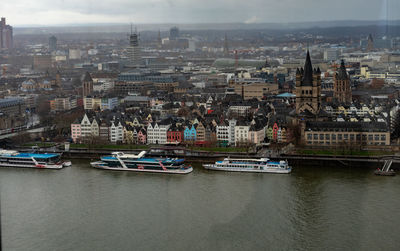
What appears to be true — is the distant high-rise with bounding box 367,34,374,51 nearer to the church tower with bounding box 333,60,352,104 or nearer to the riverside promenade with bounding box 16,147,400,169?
the church tower with bounding box 333,60,352,104

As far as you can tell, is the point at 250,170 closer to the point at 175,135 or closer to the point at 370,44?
the point at 175,135

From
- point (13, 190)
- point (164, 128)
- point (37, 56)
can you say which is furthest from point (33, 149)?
point (37, 56)

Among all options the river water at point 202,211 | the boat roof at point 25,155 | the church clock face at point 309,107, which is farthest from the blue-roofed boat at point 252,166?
the church clock face at point 309,107

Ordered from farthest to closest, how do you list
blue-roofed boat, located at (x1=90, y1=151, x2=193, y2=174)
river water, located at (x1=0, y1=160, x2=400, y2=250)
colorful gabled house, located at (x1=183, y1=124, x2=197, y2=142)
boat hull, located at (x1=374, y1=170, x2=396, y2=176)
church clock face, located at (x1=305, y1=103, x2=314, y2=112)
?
1. church clock face, located at (x1=305, y1=103, x2=314, y2=112)
2. colorful gabled house, located at (x1=183, y1=124, x2=197, y2=142)
3. blue-roofed boat, located at (x1=90, y1=151, x2=193, y2=174)
4. boat hull, located at (x1=374, y1=170, x2=396, y2=176)
5. river water, located at (x1=0, y1=160, x2=400, y2=250)

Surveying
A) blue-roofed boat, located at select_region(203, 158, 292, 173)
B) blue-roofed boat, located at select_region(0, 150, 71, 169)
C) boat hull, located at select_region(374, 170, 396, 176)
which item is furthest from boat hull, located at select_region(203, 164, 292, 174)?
blue-roofed boat, located at select_region(0, 150, 71, 169)

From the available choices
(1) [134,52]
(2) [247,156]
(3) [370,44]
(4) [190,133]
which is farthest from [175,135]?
(1) [134,52]

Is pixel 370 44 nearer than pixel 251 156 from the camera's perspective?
No
